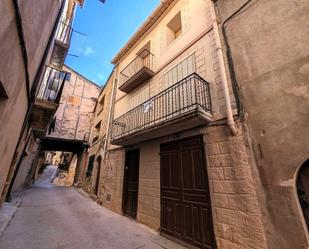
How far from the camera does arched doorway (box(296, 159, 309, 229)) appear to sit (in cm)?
277

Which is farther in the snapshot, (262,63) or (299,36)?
(262,63)

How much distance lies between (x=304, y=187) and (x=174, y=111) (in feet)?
11.9

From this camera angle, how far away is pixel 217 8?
5.26 m

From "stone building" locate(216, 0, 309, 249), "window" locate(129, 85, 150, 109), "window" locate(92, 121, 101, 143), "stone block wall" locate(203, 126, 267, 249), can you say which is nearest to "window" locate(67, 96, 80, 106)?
"window" locate(92, 121, 101, 143)

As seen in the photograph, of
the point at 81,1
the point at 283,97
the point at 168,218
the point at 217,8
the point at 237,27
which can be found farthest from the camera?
the point at 81,1

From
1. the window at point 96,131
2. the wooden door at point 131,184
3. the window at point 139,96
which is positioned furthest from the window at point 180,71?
the window at point 96,131

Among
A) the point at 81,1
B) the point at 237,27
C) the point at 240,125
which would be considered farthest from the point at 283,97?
the point at 81,1

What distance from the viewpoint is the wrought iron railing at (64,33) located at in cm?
766

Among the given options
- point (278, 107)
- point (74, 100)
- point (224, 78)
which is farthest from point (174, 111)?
point (74, 100)

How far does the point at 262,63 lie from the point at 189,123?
7.47 feet

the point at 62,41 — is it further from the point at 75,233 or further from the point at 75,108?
the point at 75,108

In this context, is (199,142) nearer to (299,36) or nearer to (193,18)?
(299,36)

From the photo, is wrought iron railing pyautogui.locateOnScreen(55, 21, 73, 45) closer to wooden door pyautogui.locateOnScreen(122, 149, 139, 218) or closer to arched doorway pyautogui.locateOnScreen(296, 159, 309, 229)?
wooden door pyautogui.locateOnScreen(122, 149, 139, 218)

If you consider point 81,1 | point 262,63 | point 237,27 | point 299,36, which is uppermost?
point 81,1
